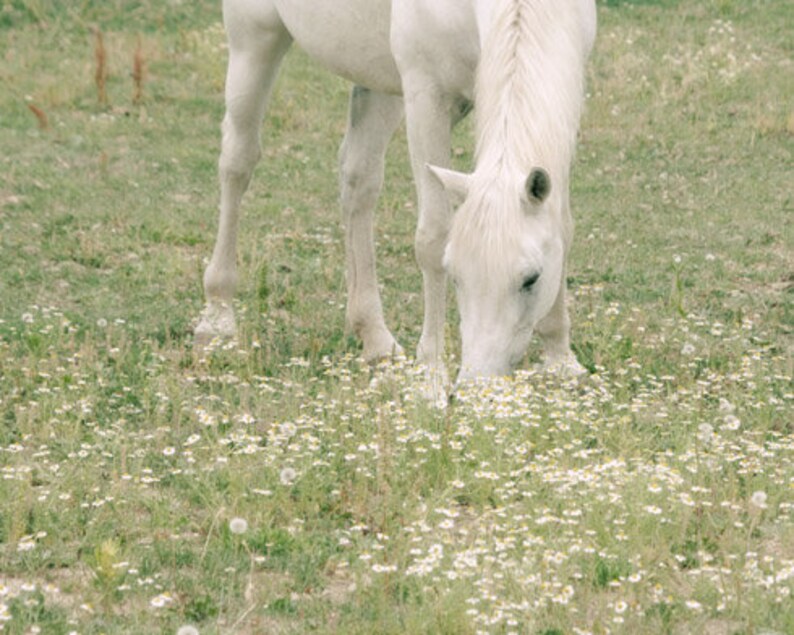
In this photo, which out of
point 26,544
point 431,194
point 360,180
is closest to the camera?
point 26,544

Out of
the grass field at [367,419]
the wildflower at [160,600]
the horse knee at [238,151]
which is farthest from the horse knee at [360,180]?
the wildflower at [160,600]

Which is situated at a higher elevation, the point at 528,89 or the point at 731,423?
the point at 528,89

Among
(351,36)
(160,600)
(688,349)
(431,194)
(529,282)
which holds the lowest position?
(160,600)

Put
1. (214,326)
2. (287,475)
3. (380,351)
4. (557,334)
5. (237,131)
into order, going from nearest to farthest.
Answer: (287,475) → (557,334) → (380,351) → (214,326) → (237,131)

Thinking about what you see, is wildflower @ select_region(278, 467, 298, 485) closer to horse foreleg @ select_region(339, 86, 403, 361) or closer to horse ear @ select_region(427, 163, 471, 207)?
horse ear @ select_region(427, 163, 471, 207)

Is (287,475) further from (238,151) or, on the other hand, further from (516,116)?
→ (238,151)

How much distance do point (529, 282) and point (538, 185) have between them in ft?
1.18

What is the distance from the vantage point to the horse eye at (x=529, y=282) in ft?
16.5

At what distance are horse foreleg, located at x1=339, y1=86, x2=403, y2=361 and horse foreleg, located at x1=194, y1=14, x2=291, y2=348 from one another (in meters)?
0.46

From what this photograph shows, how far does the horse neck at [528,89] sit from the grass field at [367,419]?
0.74 metres

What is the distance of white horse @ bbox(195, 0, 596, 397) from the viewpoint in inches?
198

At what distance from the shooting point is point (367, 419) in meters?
5.41

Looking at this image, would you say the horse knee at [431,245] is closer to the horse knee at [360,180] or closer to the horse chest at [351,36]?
the horse chest at [351,36]

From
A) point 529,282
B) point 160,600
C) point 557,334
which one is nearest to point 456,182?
point 529,282
